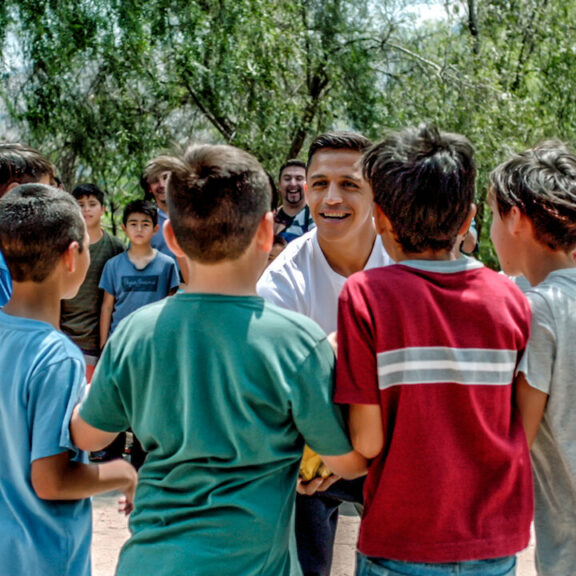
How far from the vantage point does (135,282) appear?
5.72m

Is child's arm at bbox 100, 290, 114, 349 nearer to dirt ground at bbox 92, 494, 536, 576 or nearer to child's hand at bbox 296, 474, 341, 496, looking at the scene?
dirt ground at bbox 92, 494, 536, 576

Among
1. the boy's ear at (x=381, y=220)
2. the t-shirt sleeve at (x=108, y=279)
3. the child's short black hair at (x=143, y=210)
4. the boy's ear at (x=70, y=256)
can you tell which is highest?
the boy's ear at (x=381, y=220)

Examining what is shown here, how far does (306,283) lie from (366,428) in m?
1.07

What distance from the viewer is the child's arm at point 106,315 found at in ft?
19.0

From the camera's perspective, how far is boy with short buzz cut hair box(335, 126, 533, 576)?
1697 mm

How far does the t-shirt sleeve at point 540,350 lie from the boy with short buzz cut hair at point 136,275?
4.08 m

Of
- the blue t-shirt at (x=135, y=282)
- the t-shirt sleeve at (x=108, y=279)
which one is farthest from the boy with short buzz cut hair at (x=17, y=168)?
the t-shirt sleeve at (x=108, y=279)

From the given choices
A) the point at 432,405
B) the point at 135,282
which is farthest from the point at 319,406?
the point at 135,282

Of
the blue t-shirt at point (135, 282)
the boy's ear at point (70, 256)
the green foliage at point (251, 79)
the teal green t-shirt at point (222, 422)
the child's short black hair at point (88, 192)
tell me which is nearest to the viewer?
the teal green t-shirt at point (222, 422)

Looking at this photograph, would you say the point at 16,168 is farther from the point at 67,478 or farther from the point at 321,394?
the point at 321,394

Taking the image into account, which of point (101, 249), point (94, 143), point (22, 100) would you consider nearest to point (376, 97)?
point (94, 143)

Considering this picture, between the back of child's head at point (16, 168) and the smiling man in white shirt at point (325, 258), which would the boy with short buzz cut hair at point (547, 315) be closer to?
the smiling man in white shirt at point (325, 258)

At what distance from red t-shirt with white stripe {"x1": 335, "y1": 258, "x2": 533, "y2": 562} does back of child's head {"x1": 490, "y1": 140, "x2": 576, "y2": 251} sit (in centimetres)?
48

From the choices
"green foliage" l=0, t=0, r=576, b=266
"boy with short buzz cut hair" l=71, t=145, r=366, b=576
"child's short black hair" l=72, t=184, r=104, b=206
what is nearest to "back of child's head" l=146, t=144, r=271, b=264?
"boy with short buzz cut hair" l=71, t=145, r=366, b=576
